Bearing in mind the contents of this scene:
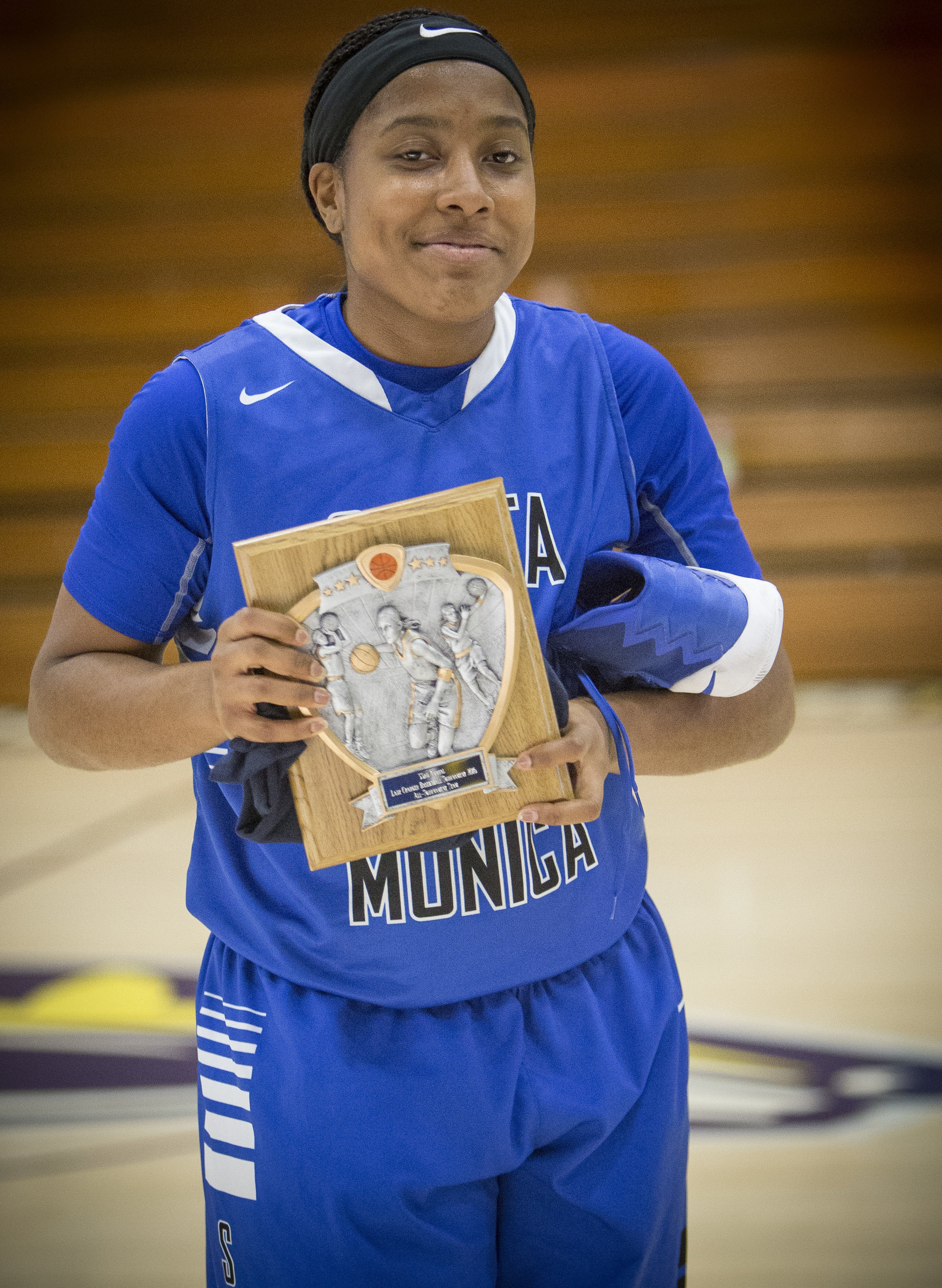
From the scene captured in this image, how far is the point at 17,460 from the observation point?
5918mm

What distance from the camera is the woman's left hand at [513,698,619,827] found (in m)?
0.94

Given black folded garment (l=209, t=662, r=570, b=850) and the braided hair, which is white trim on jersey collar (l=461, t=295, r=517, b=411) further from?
black folded garment (l=209, t=662, r=570, b=850)

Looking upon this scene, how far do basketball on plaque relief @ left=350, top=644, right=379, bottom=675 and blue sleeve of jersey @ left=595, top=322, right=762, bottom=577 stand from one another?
367mm

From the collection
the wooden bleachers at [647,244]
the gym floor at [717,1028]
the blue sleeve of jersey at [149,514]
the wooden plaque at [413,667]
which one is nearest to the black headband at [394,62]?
the blue sleeve of jersey at [149,514]

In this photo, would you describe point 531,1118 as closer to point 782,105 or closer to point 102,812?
point 102,812

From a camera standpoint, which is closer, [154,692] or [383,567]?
[383,567]

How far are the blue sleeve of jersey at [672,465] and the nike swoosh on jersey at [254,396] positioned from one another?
1.04 feet

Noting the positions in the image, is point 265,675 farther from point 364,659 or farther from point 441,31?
point 441,31

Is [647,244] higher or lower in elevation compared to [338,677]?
higher

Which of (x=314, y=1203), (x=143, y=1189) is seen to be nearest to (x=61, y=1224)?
(x=143, y=1189)

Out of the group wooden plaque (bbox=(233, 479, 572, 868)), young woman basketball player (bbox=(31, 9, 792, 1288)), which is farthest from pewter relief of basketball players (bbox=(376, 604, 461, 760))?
young woman basketball player (bbox=(31, 9, 792, 1288))

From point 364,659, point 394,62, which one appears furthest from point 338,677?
point 394,62

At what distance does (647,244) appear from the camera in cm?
582

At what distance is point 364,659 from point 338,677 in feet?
0.08
